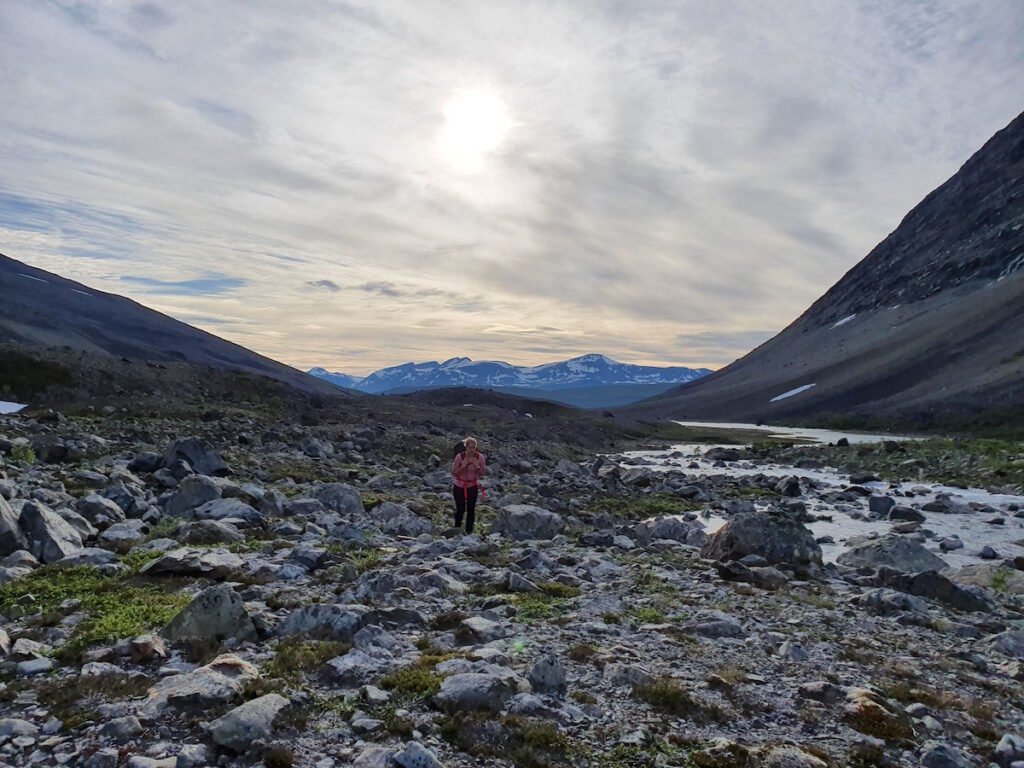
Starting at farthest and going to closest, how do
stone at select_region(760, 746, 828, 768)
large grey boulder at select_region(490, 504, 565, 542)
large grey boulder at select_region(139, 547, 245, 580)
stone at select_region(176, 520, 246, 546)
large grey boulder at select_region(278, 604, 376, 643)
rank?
1. large grey boulder at select_region(490, 504, 565, 542)
2. stone at select_region(176, 520, 246, 546)
3. large grey boulder at select_region(139, 547, 245, 580)
4. large grey boulder at select_region(278, 604, 376, 643)
5. stone at select_region(760, 746, 828, 768)

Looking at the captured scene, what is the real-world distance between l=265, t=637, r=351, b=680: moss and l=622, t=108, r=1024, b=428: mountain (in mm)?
108386

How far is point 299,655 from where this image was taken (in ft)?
26.2

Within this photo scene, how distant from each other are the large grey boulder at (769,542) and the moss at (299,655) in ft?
36.7

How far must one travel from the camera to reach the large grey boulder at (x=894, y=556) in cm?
1659

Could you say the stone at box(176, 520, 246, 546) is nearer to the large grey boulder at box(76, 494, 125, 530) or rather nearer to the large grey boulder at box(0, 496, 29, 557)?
the large grey boulder at box(76, 494, 125, 530)

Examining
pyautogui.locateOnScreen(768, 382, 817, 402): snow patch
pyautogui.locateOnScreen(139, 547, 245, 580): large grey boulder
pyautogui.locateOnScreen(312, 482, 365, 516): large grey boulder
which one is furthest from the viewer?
pyautogui.locateOnScreen(768, 382, 817, 402): snow patch

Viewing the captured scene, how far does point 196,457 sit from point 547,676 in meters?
17.9

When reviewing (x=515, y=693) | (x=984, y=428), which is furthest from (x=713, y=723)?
(x=984, y=428)

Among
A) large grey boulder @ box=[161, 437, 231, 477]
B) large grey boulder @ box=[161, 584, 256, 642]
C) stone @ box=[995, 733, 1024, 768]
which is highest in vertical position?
large grey boulder @ box=[161, 437, 231, 477]

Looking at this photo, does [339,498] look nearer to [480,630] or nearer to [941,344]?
[480,630]

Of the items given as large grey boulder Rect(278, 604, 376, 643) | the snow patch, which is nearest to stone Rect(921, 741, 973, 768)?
large grey boulder Rect(278, 604, 376, 643)

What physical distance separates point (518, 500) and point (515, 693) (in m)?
16.8

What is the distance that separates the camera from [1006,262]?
521ft

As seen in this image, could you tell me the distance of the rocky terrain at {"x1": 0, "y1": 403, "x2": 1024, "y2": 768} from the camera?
21.4 feet
